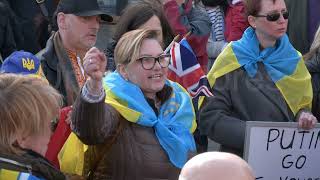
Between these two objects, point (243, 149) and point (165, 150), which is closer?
point (165, 150)

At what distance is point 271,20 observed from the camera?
171 inches

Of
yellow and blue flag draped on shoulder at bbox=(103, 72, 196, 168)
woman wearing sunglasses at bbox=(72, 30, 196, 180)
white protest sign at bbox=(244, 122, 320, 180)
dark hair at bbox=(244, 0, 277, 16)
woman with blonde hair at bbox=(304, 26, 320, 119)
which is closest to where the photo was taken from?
woman wearing sunglasses at bbox=(72, 30, 196, 180)

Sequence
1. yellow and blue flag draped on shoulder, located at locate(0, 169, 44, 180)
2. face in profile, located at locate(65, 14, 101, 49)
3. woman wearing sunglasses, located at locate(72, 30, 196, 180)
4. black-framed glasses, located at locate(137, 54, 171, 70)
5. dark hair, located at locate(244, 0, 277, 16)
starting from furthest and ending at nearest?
dark hair, located at locate(244, 0, 277, 16) → face in profile, located at locate(65, 14, 101, 49) → black-framed glasses, located at locate(137, 54, 171, 70) → woman wearing sunglasses, located at locate(72, 30, 196, 180) → yellow and blue flag draped on shoulder, located at locate(0, 169, 44, 180)

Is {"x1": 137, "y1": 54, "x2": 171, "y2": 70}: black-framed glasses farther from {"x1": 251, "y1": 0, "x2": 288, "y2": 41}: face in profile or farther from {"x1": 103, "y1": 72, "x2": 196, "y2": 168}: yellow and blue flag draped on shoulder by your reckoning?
{"x1": 251, "y1": 0, "x2": 288, "y2": 41}: face in profile

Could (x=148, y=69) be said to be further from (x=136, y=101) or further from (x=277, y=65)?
(x=277, y=65)

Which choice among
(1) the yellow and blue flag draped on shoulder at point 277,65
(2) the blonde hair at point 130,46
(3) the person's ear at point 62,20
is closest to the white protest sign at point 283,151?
(1) the yellow and blue flag draped on shoulder at point 277,65

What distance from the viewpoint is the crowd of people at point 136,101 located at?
8.84ft

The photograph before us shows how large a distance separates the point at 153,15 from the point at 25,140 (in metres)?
2.21

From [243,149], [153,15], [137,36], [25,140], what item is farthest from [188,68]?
[25,140]

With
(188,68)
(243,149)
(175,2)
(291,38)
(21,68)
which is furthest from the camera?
(291,38)

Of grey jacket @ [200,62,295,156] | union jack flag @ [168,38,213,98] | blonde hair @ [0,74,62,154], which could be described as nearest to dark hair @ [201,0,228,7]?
union jack flag @ [168,38,213,98]

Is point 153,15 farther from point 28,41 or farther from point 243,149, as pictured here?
point 28,41

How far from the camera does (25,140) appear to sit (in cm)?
272

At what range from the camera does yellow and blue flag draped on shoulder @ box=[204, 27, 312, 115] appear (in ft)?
14.0
